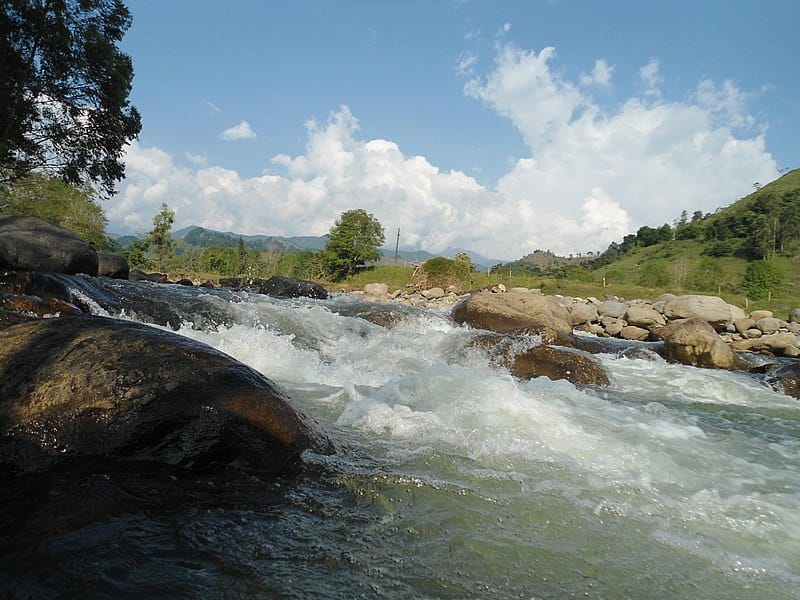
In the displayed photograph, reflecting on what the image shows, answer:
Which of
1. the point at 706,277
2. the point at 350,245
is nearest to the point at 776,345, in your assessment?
the point at 350,245

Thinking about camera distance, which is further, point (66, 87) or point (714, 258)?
point (714, 258)

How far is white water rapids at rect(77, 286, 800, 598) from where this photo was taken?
2.43m

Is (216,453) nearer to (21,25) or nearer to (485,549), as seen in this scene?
(485,549)

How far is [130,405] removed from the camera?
306cm

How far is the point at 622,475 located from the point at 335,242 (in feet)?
144

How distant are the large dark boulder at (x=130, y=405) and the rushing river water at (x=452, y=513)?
0.67ft

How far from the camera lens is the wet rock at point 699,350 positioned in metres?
12.0

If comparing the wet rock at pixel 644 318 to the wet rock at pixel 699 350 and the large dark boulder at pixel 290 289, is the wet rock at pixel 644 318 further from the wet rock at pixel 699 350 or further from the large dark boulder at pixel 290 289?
the large dark boulder at pixel 290 289

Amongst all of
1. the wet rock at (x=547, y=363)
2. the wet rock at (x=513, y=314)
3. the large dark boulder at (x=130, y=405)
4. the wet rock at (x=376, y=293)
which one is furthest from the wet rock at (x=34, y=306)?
the wet rock at (x=376, y=293)

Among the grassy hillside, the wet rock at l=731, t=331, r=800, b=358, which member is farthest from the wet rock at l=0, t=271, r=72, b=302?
the grassy hillside

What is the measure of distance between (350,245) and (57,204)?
954 inches

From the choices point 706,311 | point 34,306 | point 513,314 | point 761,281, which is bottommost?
point 34,306

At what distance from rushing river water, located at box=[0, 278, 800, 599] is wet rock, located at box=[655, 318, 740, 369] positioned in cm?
629

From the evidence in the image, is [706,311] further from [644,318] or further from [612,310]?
[612,310]
